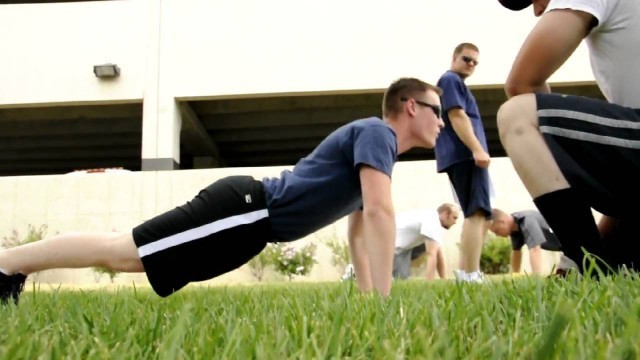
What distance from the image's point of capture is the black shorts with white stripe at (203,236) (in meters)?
2.67

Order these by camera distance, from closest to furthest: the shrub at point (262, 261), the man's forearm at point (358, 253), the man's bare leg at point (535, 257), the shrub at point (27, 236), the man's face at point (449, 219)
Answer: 1. the man's forearm at point (358, 253)
2. the man's bare leg at point (535, 257)
3. the man's face at point (449, 219)
4. the shrub at point (262, 261)
5. the shrub at point (27, 236)

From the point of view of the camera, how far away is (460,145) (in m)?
4.91

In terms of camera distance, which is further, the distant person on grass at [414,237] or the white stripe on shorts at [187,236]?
the distant person on grass at [414,237]

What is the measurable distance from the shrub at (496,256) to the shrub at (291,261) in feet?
10.5

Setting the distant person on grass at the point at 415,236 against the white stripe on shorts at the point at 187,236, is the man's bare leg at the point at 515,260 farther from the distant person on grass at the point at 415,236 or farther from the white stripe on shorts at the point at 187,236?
the white stripe on shorts at the point at 187,236

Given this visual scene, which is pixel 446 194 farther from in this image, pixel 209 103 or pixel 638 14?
pixel 638 14

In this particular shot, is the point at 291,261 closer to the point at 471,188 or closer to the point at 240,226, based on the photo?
the point at 471,188

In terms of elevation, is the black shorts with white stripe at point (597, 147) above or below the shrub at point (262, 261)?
above

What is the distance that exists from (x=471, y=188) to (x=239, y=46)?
34.7ft

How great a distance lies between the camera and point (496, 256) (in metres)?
11.4

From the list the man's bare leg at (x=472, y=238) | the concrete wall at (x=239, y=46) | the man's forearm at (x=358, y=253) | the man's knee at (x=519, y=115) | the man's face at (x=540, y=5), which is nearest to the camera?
the man's knee at (x=519, y=115)

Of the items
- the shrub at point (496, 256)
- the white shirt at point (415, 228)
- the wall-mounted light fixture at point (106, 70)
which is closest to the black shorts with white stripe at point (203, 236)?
the white shirt at point (415, 228)

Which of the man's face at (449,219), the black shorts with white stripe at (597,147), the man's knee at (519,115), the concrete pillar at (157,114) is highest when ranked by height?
the concrete pillar at (157,114)

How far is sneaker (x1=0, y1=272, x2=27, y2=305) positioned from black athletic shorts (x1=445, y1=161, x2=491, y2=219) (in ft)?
10.3
